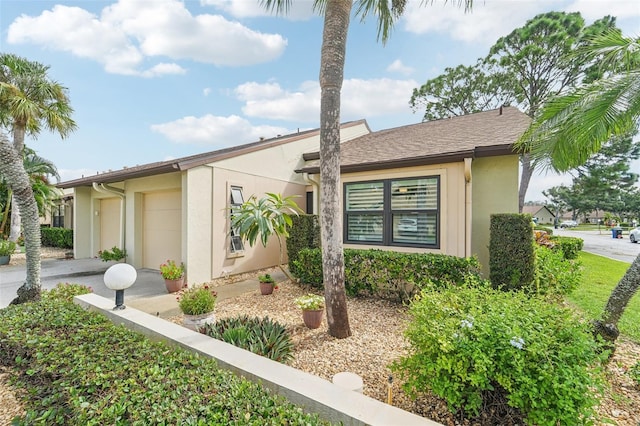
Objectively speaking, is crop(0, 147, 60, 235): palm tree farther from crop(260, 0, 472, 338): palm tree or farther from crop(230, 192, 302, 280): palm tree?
crop(260, 0, 472, 338): palm tree

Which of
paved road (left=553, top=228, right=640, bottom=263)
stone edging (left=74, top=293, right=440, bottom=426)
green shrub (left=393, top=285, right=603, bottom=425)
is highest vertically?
green shrub (left=393, top=285, right=603, bottom=425)

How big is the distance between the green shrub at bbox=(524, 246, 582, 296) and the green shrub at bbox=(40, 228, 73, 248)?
1965 cm

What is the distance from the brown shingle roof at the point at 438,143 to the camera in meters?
6.69

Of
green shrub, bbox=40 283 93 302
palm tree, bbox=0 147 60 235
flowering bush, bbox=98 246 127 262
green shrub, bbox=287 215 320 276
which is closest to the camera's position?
green shrub, bbox=40 283 93 302

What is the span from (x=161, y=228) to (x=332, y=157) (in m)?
7.84

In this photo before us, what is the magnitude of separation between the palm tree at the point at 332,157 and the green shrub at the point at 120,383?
2.12 metres

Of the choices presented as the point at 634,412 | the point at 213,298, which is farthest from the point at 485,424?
the point at 213,298

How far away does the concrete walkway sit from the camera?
625 cm

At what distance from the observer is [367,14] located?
595 cm

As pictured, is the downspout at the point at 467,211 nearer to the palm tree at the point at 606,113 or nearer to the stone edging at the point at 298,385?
the palm tree at the point at 606,113

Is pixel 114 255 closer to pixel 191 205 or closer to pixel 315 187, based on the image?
pixel 191 205

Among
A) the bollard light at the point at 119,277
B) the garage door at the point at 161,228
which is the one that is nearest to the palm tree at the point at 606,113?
the bollard light at the point at 119,277

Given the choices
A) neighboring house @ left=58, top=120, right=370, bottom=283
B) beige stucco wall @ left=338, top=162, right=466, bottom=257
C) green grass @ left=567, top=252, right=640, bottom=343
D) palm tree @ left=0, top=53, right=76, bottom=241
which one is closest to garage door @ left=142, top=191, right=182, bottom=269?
neighboring house @ left=58, top=120, right=370, bottom=283

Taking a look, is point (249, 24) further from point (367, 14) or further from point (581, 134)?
point (581, 134)
